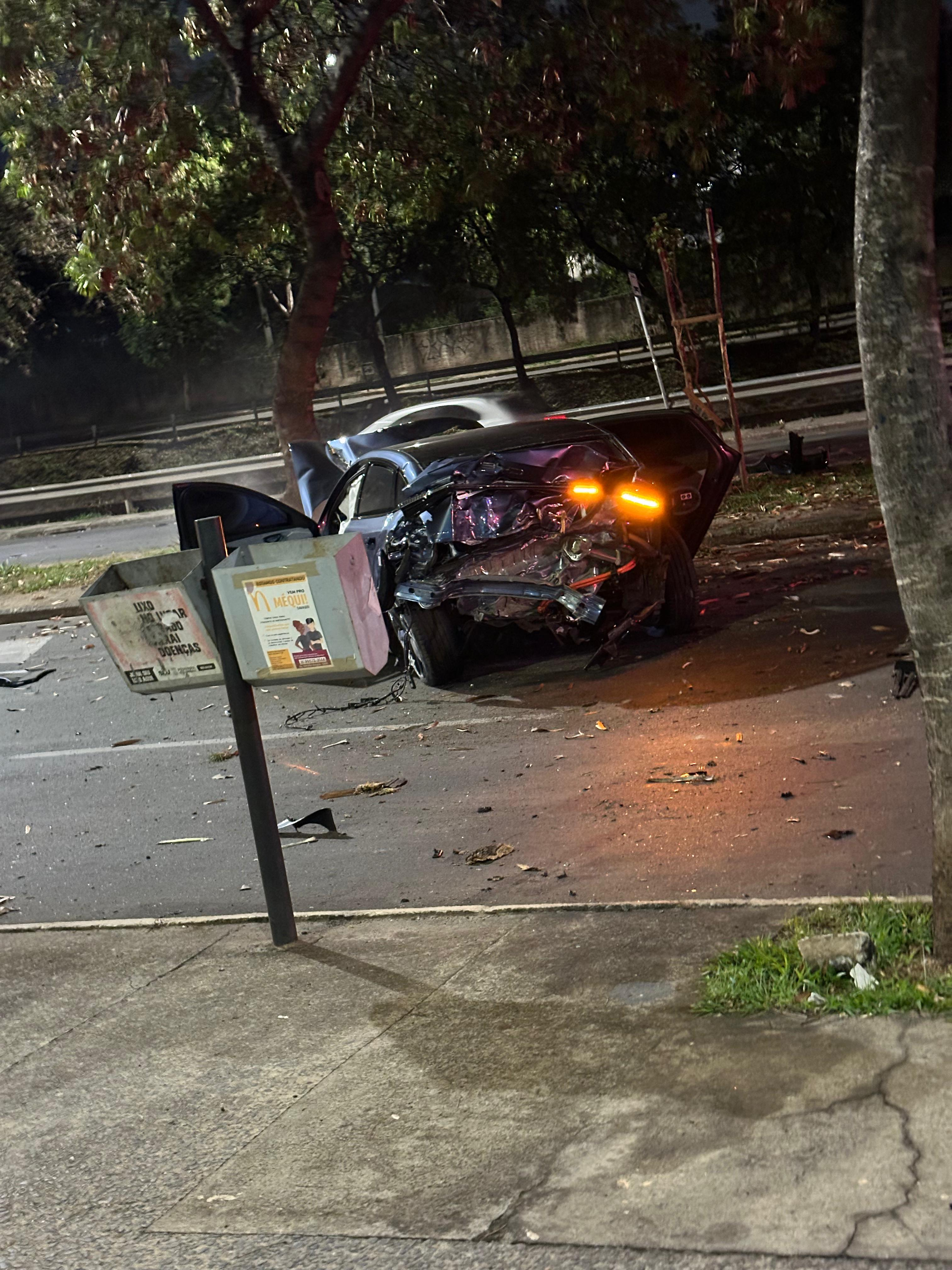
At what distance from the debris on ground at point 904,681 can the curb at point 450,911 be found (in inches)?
118

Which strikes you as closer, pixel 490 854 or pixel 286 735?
pixel 490 854

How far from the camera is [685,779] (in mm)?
7387

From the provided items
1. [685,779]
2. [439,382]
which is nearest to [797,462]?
[685,779]

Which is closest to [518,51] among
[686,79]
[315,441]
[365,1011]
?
[686,79]

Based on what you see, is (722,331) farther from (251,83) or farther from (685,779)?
(685,779)

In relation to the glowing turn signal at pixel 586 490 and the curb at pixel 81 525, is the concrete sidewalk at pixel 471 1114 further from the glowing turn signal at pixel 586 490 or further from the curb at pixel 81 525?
the curb at pixel 81 525

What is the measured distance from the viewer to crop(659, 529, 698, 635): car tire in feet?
34.6

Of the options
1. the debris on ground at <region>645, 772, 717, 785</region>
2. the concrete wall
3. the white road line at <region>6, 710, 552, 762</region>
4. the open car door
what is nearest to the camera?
the debris on ground at <region>645, 772, 717, 785</region>

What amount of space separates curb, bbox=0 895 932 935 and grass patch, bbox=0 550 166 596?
11.2 meters

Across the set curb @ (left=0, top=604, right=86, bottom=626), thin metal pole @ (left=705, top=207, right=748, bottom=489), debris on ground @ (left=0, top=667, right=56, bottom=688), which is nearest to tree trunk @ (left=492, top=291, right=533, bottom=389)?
thin metal pole @ (left=705, top=207, right=748, bottom=489)

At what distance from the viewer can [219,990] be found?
535cm

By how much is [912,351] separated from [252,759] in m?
2.86

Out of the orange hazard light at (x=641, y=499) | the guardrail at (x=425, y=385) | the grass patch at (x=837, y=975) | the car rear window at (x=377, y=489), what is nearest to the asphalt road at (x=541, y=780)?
the grass patch at (x=837, y=975)

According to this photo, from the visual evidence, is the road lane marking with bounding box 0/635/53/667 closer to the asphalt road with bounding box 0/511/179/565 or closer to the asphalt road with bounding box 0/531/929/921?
the asphalt road with bounding box 0/531/929/921
